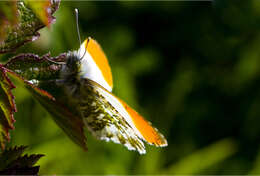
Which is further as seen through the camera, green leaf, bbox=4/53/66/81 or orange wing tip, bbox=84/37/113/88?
orange wing tip, bbox=84/37/113/88

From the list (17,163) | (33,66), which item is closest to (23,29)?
(33,66)

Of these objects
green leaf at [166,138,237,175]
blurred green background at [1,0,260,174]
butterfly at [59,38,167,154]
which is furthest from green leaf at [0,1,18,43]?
green leaf at [166,138,237,175]

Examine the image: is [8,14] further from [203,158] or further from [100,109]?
[203,158]

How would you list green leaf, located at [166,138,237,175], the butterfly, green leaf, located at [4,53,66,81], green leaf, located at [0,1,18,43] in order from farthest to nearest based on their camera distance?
green leaf, located at [166,138,237,175] → the butterfly → green leaf, located at [4,53,66,81] → green leaf, located at [0,1,18,43]

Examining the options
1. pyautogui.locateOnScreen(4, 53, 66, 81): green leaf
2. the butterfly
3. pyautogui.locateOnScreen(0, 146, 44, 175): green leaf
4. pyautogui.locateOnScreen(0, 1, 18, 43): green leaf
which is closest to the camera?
pyautogui.locateOnScreen(0, 1, 18, 43): green leaf

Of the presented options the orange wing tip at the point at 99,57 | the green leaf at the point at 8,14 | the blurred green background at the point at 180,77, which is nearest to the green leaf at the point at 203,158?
the blurred green background at the point at 180,77

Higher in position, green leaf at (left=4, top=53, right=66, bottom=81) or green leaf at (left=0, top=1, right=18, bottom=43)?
green leaf at (left=0, top=1, right=18, bottom=43)

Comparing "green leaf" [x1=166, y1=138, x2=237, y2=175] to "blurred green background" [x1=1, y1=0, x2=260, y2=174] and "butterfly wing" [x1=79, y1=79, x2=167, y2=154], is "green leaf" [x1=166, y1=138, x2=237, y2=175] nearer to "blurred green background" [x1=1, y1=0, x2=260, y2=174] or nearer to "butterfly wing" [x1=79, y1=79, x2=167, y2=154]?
"blurred green background" [x1=1, y1=0, x2=260, y2=174]
